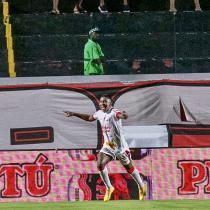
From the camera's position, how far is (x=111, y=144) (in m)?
16.3

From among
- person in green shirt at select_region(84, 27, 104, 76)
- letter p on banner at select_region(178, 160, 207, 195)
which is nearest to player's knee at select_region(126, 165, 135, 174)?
letter p on banner at select_region(178, 160, 207, 195)

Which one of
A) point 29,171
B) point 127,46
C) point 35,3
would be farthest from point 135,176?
point 35,3

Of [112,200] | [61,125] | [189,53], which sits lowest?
[112,200]

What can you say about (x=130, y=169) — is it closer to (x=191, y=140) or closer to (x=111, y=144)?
(x=111, y=144)

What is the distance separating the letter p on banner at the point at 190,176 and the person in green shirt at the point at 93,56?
4037mm

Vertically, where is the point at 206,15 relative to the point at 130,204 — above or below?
above

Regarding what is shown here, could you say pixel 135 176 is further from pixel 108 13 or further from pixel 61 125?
pixel 108 13

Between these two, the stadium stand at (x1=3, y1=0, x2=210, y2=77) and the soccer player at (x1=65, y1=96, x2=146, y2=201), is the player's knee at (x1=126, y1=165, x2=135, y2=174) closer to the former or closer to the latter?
the soccer player at (x1=65, y1=96, x2=146, y2=201)

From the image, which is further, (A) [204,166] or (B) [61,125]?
(B) [61,125]

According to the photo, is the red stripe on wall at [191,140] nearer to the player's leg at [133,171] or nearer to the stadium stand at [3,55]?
the player's leg at [133,171]

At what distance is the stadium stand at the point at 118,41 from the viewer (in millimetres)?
19422

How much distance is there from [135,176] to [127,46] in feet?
16.2

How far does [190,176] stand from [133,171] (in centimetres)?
106

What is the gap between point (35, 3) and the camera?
67.9 ft
